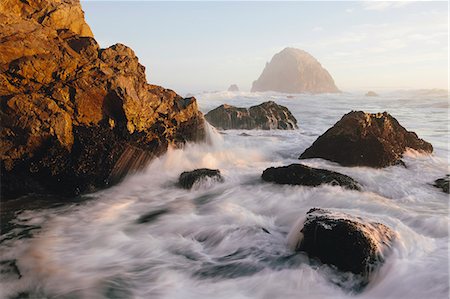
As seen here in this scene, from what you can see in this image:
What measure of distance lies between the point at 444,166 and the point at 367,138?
219 cm

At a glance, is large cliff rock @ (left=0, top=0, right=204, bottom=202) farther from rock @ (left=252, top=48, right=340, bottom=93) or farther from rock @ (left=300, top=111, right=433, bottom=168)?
rock @ (left=252, top=48, right=340, bottom=93)

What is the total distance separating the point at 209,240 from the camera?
16.9 ft

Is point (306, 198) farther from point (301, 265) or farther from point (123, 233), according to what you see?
point (123, 233)

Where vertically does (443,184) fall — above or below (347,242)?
below

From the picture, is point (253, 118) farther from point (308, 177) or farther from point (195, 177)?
point (308, 177)

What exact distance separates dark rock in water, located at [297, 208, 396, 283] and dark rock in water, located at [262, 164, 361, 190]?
7.91ft

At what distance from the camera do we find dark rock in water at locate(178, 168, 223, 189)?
7391 millimetres

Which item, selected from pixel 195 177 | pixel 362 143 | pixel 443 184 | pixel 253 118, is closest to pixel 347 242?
pixel 195 177

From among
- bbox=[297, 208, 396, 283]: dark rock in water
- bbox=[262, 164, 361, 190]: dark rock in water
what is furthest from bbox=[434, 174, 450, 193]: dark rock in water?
bbox=[297, 208, 396, 283]: dark rock in water

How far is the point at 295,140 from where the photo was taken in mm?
13461

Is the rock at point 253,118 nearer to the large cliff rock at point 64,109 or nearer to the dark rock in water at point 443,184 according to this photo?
Answer: the large cliff rock at point 64,109

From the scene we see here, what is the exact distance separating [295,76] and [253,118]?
408ft

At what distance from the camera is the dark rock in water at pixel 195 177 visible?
7.39 meters

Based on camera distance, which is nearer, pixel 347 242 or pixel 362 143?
A: pixel 347 242
